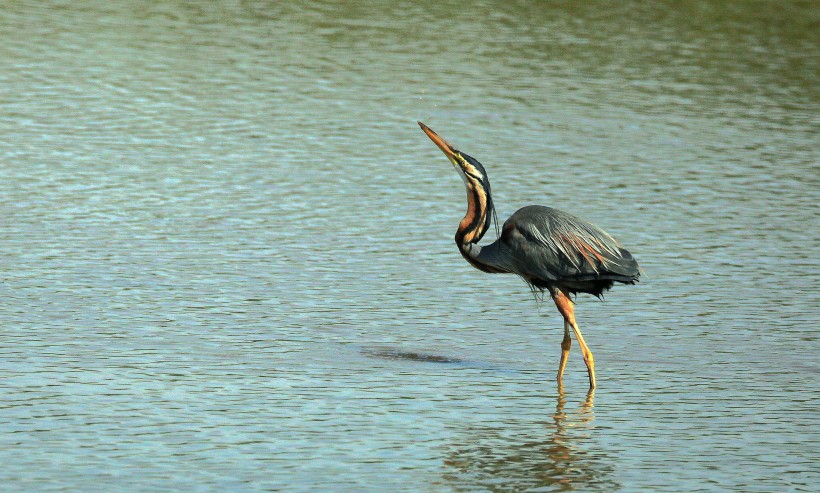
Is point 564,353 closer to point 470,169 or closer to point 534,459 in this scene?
point 470,169

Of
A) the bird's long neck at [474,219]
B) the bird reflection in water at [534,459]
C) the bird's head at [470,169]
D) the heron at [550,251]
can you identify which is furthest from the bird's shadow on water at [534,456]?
the bird's head at [470,169]

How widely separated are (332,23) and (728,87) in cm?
681

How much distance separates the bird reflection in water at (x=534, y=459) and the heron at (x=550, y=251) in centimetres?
90

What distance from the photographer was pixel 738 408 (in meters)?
10.8

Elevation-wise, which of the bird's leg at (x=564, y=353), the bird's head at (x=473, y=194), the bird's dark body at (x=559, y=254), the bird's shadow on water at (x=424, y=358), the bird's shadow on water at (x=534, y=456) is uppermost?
the bird's head at (x=473, y=194)

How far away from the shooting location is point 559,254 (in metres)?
11.2

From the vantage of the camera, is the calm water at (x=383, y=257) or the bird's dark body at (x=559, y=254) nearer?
the calm water at (x=383, y=257)

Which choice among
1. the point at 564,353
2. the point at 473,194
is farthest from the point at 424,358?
the point at 473,194

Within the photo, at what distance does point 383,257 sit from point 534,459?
516 cm

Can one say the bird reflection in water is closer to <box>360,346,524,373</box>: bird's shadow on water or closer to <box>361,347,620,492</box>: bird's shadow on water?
<box>361,347,620,492</box>: bird's shadow on water

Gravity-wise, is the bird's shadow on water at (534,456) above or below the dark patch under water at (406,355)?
above

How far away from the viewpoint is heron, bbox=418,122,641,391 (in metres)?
11.1

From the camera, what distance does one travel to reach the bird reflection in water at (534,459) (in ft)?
30.1

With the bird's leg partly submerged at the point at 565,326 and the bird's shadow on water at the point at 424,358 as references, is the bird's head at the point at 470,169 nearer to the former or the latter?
the bird's leg partly submerged at the point at 565,326
